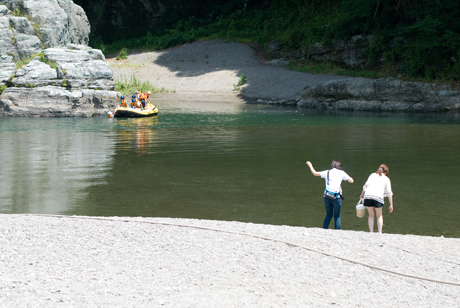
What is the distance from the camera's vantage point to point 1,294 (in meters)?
5.16

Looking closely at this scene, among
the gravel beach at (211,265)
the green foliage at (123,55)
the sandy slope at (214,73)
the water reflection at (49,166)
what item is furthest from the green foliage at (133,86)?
the gravel beach at (211,265)

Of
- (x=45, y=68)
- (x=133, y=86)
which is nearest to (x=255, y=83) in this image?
(x=133, y=86)

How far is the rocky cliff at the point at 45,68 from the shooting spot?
91.4 ft

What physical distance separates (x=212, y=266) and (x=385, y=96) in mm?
30937

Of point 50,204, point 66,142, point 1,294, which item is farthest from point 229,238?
point 66,142

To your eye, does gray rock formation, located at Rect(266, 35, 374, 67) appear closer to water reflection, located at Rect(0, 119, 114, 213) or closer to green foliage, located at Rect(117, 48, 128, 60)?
green foliage, located at Rect(117, 48, 128, 60)

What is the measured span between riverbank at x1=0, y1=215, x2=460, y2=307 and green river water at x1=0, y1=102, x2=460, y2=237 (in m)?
2.03

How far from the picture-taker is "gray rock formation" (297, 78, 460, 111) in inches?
1324

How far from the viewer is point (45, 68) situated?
28.3 meters

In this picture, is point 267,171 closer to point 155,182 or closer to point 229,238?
point 155,182

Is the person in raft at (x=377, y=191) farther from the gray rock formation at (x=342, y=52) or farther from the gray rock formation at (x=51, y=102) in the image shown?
the gray rock formation at (x=342, y=52)

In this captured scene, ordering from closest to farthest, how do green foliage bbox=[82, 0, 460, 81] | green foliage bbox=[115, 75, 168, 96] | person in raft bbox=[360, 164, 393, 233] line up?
person in raft bbox=[360, 164, 393, 233], green foliage bbox=[82, 0, 460, 81], green foliage bbox=[115, 75, 168, 96]

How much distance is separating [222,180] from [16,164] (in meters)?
6.11

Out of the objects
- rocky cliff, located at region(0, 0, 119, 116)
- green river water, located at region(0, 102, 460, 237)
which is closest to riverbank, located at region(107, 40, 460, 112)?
→ green river water, located at region(0, 102, 460, 237)
